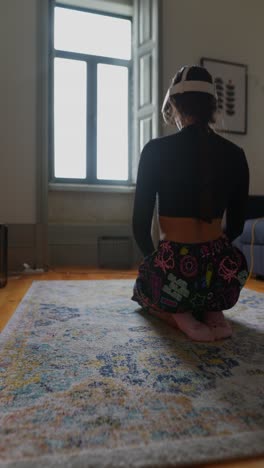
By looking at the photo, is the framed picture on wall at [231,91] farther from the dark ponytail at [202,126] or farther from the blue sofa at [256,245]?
the dark ponytail at [202,126]

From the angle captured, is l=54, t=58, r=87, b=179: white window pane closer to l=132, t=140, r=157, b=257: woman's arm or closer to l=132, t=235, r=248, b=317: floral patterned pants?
l=132, t=140, r=157, b=257: woman's arm

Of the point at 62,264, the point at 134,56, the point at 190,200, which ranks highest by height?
the point at 134,56

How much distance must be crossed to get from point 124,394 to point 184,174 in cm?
74

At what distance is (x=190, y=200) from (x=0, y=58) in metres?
2.51

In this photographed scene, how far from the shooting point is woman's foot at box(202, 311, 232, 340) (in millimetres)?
1186

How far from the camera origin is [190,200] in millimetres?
1235

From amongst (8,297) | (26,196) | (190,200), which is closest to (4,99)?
(26,196)

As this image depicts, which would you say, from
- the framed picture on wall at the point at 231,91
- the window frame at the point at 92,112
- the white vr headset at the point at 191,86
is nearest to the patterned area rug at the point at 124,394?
the white vr headset at the point at 191,86

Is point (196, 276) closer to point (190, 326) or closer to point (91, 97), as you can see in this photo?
point (190, 326)

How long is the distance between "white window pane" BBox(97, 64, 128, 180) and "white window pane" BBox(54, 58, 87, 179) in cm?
17

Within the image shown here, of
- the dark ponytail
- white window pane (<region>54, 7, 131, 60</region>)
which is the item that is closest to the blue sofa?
the dark ponytail

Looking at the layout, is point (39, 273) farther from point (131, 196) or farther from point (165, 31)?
point (165, 31)

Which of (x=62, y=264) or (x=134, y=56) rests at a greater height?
(x=134, y=56)

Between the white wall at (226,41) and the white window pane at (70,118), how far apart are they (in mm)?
928
